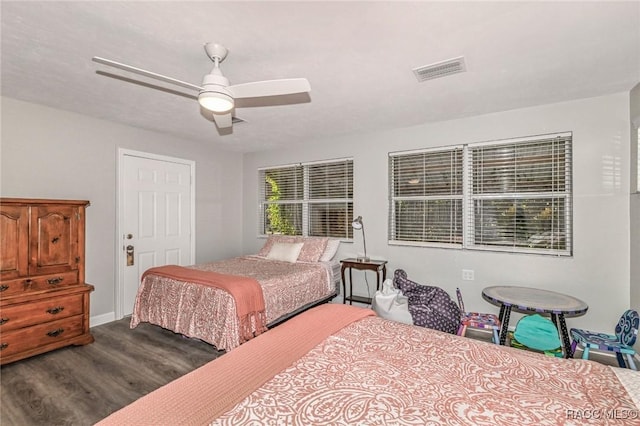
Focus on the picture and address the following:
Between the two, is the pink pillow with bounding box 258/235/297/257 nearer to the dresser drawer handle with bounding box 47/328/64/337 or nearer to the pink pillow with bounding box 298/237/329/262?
the pink pillow with bounding box 298/237/329/262

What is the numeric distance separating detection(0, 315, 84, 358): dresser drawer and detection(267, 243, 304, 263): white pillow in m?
2.23

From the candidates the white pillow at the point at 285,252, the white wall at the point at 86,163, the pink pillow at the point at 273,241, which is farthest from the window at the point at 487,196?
the white wall at the point at 86,163

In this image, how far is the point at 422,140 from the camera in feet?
12.6

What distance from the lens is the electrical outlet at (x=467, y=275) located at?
3514 millimetres

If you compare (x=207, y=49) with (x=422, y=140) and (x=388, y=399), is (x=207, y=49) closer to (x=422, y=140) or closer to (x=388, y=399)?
(x=388, y=399)

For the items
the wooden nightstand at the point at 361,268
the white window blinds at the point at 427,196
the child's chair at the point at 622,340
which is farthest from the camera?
the wooden nightstand at the point at 361,268

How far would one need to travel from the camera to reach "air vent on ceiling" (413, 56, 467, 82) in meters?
2.25

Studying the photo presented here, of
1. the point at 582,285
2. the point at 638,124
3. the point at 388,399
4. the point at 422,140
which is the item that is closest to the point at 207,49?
the point at 388,399

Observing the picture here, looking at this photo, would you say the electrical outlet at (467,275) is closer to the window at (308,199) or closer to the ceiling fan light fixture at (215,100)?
the window at (308,199)

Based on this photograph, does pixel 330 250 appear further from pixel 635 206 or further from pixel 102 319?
pixel 635 206

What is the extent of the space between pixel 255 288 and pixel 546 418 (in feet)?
7.72

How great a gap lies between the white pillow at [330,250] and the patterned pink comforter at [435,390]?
9.06 feet

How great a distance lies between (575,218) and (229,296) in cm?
351

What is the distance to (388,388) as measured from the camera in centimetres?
109
